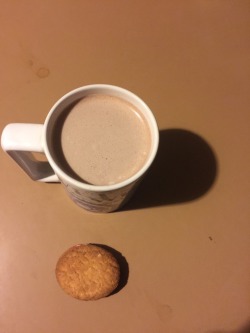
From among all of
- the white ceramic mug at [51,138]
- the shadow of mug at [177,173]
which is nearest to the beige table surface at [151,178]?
the shadow of mug at [177,173]

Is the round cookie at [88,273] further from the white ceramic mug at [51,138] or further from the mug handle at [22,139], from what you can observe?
the mug handle at [22,139]

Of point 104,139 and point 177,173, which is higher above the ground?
point 104,139

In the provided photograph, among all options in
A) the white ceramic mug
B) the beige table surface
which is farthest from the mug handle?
the beige table surface

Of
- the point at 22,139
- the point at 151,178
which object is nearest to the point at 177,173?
the point at 151,178

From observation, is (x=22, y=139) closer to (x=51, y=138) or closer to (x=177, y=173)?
(x=51, y=138)

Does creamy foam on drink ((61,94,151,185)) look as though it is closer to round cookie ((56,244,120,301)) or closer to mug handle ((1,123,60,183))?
mug handle ((1,123,60,183))

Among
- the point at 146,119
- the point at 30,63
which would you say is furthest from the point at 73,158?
the point at 30,63
